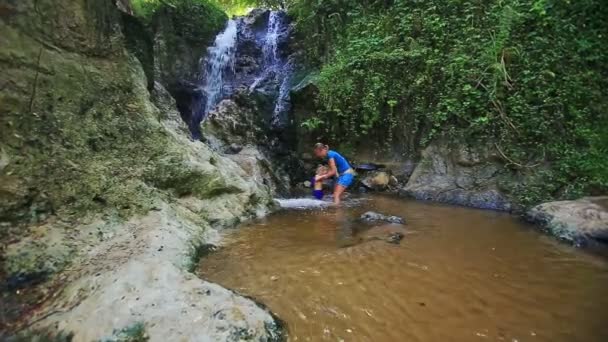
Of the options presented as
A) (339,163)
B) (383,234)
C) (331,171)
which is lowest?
(383,234)

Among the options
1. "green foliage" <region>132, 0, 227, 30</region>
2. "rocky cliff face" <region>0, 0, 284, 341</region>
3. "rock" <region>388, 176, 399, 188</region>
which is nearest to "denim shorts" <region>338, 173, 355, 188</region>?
"rock" <region>388, 176, 399, 188</region>

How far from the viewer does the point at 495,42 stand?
24.7 ft

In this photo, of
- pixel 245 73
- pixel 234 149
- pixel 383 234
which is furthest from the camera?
pixel 245 73

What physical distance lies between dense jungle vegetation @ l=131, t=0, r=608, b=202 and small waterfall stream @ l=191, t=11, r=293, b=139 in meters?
1.48

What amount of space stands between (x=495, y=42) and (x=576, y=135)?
2.36 m

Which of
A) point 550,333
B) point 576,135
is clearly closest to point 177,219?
point 550,333

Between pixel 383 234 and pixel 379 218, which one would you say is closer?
pixel 383 234

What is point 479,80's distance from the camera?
767 centimetres

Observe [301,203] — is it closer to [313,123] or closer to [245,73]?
[313,123]

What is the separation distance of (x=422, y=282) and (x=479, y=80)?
557 cm

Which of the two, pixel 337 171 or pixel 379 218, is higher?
pixel 337 171

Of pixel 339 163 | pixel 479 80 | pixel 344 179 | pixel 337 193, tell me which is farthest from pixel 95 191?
pixel 479 80

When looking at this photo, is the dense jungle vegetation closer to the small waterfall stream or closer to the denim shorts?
the small waterfall stream

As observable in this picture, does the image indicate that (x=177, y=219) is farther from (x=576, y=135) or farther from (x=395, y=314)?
(x=576, y=135)
